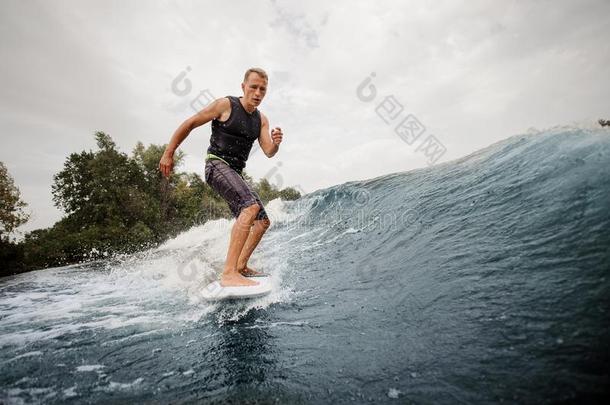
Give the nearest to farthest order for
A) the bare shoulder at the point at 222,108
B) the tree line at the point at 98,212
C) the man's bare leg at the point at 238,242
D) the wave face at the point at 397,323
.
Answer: the wave face at the point at 397,323
the man's bare leg at the point at 238,242
the bare shoulder at the point at 222,108
the tree line at the point at 98,212

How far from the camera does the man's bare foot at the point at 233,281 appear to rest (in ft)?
10.9

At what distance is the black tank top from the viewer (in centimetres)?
371

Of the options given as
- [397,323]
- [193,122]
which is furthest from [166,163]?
[397,323]

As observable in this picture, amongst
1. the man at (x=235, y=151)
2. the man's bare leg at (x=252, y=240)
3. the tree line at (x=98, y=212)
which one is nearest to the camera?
the man at (x=235, y=151)

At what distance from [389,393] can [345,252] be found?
3309 mm

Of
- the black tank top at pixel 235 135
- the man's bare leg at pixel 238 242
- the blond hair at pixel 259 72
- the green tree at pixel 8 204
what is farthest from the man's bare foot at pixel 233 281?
the green tree at pixel 8 204

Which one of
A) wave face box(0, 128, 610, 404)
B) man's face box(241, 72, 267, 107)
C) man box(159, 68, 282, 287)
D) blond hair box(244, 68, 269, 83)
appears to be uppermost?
blond hair box(244, 68, 269, 83)

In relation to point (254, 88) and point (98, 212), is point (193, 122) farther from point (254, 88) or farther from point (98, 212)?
point (98, 212)

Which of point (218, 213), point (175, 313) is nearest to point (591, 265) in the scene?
point (175, 313)

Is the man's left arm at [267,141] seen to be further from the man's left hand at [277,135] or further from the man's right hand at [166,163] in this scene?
the man's right hand at [166,163]

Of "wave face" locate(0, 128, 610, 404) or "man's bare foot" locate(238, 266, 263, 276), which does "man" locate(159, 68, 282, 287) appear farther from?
"wave face" locate(0, 128, 610, 404)

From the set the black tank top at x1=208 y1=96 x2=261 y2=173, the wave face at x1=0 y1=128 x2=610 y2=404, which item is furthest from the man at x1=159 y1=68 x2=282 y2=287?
the wave face at x1=0 y1=128 x2=610 y2=404

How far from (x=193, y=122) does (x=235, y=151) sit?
0.60m

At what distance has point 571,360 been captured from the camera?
143 cm
